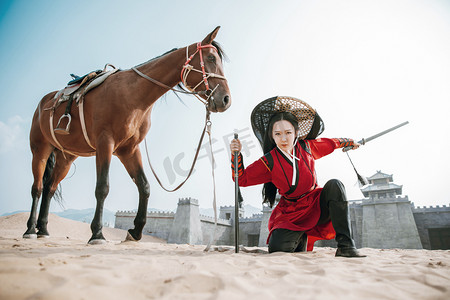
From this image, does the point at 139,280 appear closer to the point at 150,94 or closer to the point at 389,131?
the point at 150,94

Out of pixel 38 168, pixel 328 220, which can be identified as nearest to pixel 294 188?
pixel 328 220

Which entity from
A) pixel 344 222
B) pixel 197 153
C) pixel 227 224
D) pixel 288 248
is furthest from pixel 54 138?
pixel 227 224

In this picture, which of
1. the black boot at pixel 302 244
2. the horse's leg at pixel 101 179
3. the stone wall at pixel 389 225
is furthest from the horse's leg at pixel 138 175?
the stone wall at pixel 389 225

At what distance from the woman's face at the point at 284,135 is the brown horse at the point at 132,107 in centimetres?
79

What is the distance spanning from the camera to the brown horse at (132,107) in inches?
141

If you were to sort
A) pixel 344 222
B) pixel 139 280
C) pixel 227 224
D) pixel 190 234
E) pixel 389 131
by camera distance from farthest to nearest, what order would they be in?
pixel 227 224 → pixel 190 234 → pixel 389 131 → pixel 344 222 → pixel 139 280

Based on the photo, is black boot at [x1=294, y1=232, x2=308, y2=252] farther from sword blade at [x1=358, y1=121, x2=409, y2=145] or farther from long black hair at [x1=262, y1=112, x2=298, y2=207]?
sword blade at [x1=358, y1=121, x2=409, y2=145]

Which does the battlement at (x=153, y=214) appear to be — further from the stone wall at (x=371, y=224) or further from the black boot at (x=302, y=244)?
the black boot at (x=302, y=244)

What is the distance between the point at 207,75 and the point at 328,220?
258cm

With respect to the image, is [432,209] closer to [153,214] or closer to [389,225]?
[389,225]

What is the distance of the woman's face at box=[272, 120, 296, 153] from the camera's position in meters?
3.43

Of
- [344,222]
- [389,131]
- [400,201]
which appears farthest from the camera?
[400,201]

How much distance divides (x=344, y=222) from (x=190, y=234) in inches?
846

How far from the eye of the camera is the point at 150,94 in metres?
3.87
